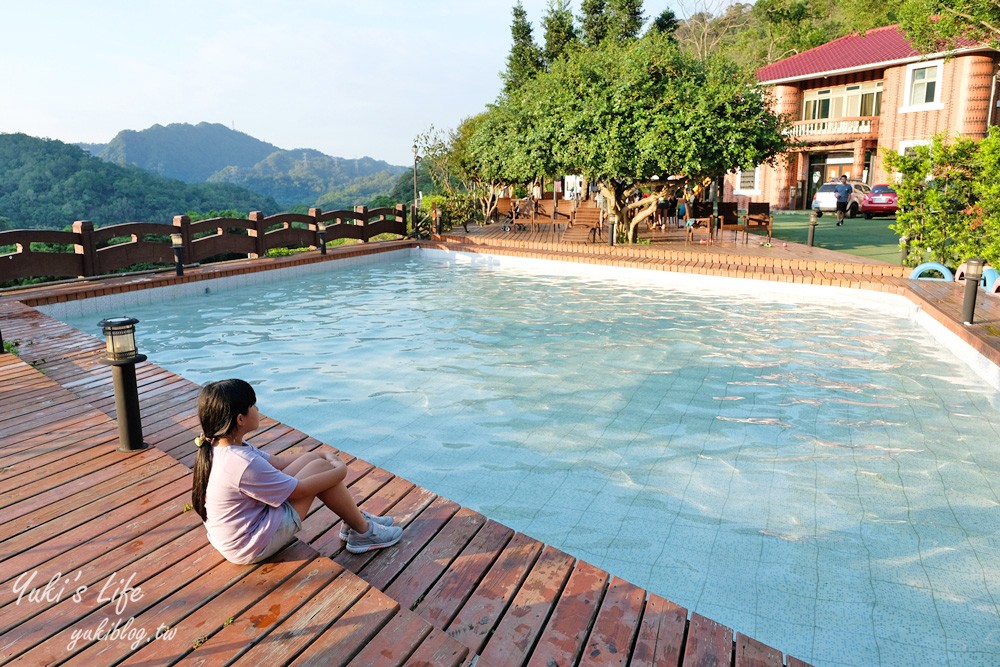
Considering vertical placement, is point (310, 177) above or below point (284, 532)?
above

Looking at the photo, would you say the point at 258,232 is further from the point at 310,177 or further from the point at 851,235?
the point at 310,177

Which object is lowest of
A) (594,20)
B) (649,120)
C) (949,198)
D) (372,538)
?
(372,538)

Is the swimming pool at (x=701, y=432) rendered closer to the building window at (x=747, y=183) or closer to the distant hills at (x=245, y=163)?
the building window at (x=747, y=183)

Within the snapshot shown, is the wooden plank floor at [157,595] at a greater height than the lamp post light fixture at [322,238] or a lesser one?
lesser

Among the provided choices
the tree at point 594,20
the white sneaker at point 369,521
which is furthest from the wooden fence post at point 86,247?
the tree at point 594,20

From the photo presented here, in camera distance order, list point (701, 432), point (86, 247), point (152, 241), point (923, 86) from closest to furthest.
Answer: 1. point (701, 432)
2. point (86, 247)
3. point (152, 241)
4. point (923, 86)

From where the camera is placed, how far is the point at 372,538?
3.36 meters

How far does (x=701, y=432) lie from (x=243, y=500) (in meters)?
4.22

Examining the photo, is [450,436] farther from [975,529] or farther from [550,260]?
[550,260]

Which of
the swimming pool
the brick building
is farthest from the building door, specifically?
the swimming pool

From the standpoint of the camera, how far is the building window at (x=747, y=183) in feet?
106

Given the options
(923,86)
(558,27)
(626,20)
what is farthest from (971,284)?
(558,27)

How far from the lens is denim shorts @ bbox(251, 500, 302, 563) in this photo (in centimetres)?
299

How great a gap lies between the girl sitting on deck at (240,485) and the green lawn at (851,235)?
534 inches
